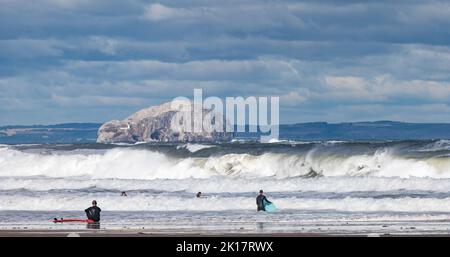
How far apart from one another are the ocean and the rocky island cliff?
201 feet

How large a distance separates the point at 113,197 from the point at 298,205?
335 inches

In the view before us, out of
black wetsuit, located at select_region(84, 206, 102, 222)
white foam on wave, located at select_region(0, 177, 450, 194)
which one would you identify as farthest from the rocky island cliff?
black wetsuit, located at select_region(84, 206, 102, 222)

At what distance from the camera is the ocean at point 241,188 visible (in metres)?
29.2

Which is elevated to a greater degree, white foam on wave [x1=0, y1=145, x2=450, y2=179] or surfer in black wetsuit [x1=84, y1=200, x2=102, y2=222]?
white foam on wave [x1=0, y1=145, x2=450, y2=179]

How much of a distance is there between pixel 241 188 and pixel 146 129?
106541 mm

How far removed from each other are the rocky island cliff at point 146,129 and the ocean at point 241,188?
61312 millimetres

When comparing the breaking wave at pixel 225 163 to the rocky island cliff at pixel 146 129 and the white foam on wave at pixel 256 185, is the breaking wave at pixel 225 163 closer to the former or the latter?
the white foam on wave at pixel 256 185

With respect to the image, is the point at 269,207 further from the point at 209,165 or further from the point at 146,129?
the point at 146,129

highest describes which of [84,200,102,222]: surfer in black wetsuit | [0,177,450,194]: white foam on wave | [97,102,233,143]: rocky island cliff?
[97,102,233,143]: rocky island cliff

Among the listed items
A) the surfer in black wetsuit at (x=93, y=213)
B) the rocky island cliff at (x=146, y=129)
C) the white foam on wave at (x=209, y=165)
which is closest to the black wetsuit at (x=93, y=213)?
the surfer in black wetsuit at (x=93, y=213)

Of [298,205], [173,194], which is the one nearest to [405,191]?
[298,205]

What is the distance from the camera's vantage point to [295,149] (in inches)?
2628

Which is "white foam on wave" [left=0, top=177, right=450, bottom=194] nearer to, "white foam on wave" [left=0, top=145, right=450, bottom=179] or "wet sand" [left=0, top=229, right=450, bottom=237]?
"white foam on wave" [left=0, top=145, right=450, bottom=179]

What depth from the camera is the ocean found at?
95.7 ft
